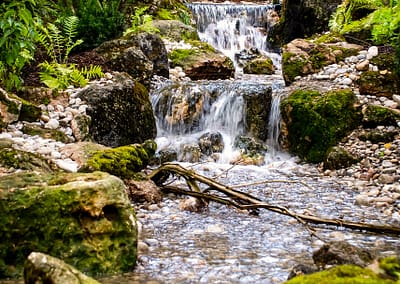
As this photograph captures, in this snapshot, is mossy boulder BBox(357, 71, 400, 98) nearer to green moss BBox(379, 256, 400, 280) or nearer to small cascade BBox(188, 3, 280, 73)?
green moss BBox(379, 256, 400, 280)

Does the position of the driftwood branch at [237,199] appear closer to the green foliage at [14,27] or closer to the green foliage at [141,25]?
the green foliage at [14,27]

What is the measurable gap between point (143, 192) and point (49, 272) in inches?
108

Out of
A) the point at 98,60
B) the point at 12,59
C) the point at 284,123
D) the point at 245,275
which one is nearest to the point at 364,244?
the point at 245,275

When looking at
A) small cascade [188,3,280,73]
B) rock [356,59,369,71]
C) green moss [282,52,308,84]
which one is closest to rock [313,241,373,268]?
rock [356,59,369,71]

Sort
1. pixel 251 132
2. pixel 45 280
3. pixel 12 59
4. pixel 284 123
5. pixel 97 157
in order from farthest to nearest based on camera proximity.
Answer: pixel 251 132, pixel 284 123, pixel 97 157, pixel 12 59, pixel 45 280

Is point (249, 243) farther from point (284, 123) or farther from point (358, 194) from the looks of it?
point (284, 123)

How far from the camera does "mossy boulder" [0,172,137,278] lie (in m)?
2.94

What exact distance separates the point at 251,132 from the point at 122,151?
3492 mm

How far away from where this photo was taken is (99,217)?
313cm

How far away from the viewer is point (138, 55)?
8.77m

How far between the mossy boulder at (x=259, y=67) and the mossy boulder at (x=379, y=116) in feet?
18.4

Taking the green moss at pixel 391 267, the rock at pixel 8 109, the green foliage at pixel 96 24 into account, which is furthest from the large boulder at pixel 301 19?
the green moss at pixel 391 267

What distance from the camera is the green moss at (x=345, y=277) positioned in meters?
1.74

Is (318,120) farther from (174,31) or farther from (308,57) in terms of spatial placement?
(174,31)
